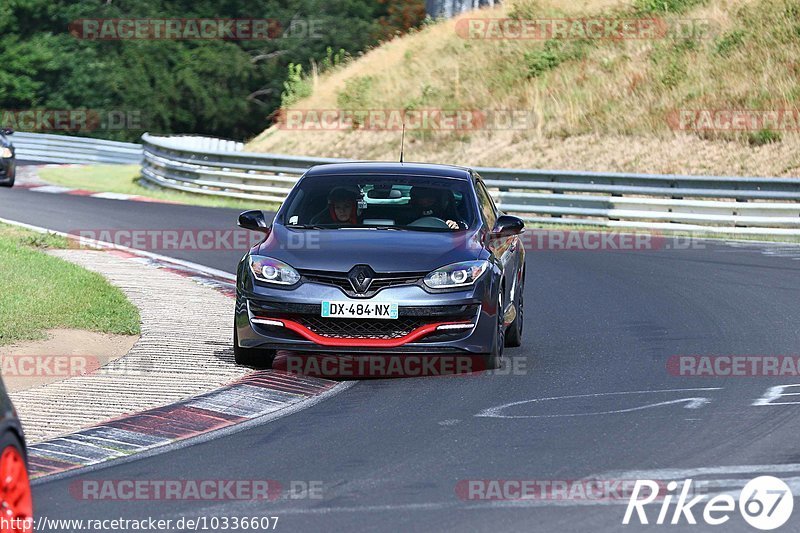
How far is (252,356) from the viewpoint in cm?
1116

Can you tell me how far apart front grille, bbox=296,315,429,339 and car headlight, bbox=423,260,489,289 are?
0.29 m

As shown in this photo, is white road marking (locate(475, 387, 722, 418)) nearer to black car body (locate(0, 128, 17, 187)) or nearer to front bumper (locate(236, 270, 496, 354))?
front bumper (locate(236, 270, 496, 354))

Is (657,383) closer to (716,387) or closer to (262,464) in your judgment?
(716,387)

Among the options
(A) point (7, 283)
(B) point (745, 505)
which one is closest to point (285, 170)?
(A) point (7, 283)

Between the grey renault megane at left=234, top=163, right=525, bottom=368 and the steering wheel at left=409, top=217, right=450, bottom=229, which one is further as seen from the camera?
the steering wheel at left=409, top=217, right=450, bottom=229

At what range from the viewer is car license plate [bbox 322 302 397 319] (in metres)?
10.7

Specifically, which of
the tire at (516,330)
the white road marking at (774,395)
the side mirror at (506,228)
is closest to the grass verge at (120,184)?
the tire at (516,330)

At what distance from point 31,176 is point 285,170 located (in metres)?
9.40

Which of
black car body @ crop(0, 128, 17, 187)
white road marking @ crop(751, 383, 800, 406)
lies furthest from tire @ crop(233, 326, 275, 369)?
black car body @ crop(0, 128, 17, 187)

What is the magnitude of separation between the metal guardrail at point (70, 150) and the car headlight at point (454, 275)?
36648mm

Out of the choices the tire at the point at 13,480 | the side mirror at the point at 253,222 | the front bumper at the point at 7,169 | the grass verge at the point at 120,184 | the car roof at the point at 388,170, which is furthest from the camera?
the front bumper at the point at 7,169

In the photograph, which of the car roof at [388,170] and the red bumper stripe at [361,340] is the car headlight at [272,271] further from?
the car roof at [388,170]

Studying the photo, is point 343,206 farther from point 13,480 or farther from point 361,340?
point 13,480

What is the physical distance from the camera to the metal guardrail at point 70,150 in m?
46.4
